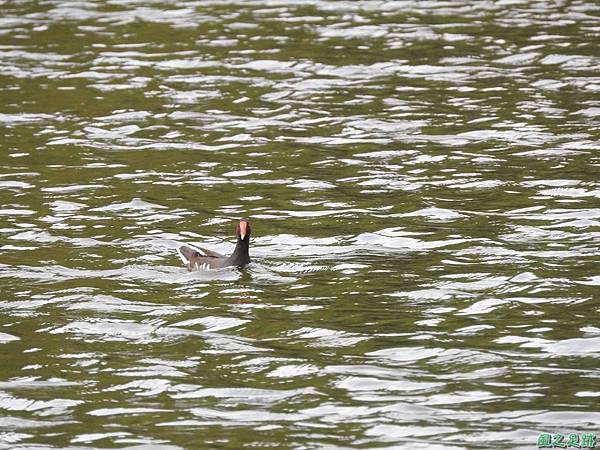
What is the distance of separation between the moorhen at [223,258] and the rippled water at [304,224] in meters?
0.12

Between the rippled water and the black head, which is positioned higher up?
the black head

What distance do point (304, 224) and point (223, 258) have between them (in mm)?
1911

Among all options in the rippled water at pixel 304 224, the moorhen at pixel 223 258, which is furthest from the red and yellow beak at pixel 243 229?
the rippled water at pixel 304 224

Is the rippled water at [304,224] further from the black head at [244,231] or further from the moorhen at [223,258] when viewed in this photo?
the black head at [244,231]

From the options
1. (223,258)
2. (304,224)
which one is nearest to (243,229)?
(223,258)

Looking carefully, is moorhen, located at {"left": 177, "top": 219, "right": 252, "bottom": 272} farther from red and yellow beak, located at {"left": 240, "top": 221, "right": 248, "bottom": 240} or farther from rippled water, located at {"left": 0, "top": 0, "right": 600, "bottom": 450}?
rippled water, located at {"left": 0, "top": 0, "right": 600, "bottom": 450}

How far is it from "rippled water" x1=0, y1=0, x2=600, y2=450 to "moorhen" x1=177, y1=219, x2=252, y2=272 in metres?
0.12

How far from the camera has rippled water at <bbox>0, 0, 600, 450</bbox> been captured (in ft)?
37.9

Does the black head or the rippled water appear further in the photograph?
the black head

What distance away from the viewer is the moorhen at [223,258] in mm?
15555

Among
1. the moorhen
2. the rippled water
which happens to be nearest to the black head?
the moorhen

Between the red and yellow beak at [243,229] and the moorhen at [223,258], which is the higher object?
the red and yellow beak at [243,229]

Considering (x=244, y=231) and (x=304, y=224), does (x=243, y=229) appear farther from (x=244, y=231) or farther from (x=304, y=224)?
(x=304, y=224)

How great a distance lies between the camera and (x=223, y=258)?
627 inches
